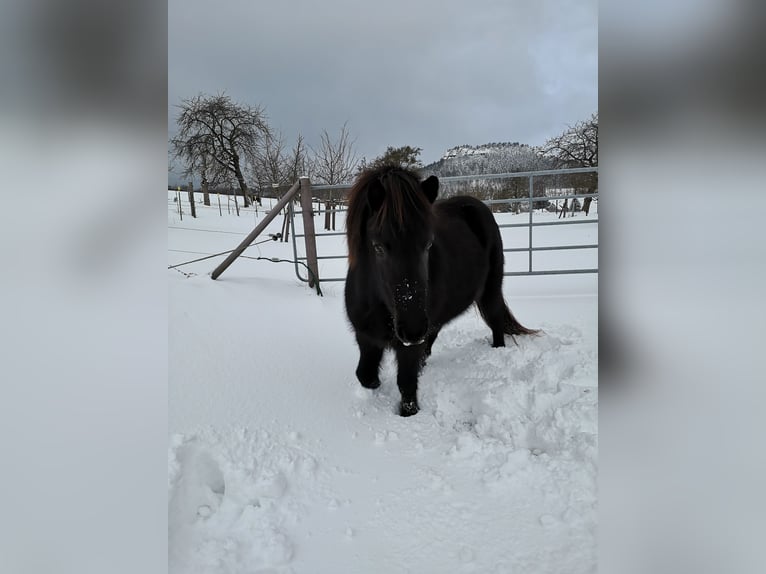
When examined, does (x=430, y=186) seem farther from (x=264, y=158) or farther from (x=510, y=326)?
(x=264, y=158)

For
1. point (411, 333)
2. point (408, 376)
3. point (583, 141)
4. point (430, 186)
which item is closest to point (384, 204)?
point (430, 186)

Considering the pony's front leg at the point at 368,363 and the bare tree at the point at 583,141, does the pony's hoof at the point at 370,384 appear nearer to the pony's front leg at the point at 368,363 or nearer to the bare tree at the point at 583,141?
the pony's front leg at the point at 368,363

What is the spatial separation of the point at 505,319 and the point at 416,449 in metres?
2.15

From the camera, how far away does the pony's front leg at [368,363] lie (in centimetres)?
275

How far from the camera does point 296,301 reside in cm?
450

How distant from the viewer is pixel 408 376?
2588 millimetres

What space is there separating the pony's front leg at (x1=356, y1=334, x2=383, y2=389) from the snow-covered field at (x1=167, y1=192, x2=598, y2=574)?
0.11m

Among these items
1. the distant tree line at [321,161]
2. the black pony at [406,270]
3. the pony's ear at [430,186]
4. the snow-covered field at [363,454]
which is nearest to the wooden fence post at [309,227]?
the snow-covered field at [363,454]

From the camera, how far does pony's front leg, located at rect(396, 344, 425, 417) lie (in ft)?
8.35

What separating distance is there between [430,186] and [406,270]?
30.3 inches

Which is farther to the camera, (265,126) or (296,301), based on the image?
(265,126)

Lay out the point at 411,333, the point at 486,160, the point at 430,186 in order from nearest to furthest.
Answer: the point at 411,333, the point at 430,186, the point at 486,160
